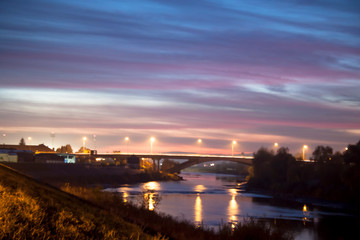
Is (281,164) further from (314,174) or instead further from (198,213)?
(198,213)

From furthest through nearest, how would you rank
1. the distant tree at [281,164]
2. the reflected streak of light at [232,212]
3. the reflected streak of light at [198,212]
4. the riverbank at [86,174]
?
the distant tree at [281,164] → the riverbank at [86,174] → the reflected streak of light at [198,212] → the reflected streak of light at [232,212]

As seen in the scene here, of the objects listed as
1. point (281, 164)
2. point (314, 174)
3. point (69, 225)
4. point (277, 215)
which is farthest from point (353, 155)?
point (69, 225)

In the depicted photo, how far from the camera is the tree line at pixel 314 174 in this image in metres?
71.6

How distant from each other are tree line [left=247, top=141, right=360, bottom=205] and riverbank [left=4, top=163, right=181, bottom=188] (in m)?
34.8

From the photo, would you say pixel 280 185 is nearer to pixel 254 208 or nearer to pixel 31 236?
pixel 254 208

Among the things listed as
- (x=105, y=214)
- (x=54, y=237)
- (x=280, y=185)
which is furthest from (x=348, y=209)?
(x=54, y=237)

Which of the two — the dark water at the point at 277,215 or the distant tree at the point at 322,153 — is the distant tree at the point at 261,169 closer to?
the distant tree at the point at 322,153

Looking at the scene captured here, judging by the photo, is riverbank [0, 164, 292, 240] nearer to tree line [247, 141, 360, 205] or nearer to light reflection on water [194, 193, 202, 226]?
light reflection on water [194, 193, 202, 226]

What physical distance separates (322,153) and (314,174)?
10.4m

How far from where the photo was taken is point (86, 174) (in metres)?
114

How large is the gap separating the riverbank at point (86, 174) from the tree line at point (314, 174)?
34.8 meters

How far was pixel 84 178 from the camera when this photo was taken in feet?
347

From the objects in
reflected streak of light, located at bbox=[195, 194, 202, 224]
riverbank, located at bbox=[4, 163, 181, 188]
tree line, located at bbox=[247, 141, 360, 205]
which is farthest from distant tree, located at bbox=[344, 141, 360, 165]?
riverbank, located at bbox=[4, 163, 181, 188]

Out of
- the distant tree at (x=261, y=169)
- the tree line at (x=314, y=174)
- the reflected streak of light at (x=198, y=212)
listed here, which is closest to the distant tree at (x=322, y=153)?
the tree line at (x=314, y=174)
